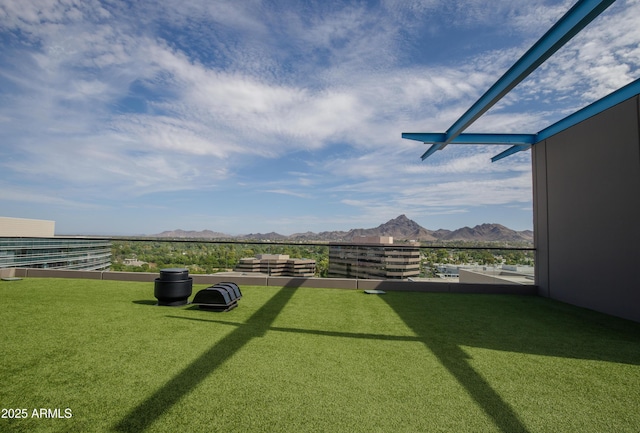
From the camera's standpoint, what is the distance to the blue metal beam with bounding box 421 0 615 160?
9.80 feet

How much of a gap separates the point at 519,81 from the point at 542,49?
56 cm

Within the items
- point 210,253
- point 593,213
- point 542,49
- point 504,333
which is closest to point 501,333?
point 504,333

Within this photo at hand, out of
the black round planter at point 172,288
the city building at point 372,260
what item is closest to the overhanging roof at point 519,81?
the city building at point 372,260

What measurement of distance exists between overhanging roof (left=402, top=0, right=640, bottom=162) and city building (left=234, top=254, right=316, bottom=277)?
11.6 feet

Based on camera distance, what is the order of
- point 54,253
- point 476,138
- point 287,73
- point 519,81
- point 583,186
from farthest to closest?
point 287,73
point 54,253
point 476,138
point 583,186
point 519,81

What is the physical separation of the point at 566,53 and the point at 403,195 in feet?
78.9

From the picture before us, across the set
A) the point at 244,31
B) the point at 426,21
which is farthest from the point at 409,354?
the point at 244,31

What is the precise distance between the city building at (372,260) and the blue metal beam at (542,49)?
9.49ft

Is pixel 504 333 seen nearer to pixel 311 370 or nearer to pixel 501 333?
pixel 501 333

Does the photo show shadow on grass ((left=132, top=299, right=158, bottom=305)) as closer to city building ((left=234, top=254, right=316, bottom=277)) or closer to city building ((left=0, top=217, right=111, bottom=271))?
city building ((left=234, top=254, right=316, bottom=277))

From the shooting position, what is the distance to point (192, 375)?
2117 millimetres

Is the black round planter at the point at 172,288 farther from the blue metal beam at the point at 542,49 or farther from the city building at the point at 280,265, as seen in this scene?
the blue metal beam at the point at 542,49

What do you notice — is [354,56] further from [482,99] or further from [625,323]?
[625,323]

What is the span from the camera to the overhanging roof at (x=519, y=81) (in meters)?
3.09
